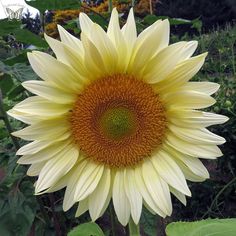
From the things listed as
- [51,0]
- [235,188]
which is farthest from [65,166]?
[235,188]

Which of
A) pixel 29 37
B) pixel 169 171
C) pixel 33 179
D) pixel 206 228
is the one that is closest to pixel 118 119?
pixel 169 171

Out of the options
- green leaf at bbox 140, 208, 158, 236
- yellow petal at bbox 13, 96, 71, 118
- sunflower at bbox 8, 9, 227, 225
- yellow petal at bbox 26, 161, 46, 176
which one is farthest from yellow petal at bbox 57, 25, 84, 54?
green leaf at bbox 140, 208, 158, 236

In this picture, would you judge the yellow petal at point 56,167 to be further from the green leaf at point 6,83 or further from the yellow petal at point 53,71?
the green leaf at point 6,83

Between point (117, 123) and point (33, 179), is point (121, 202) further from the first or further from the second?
point (33, 179)

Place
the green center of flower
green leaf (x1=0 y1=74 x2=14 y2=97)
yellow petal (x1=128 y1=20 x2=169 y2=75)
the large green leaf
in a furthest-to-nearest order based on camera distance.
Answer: green leaf (x1=0 y1=74 x2=14 y2=97) → the large green leaf → the green center of flower → yellow petal (x1=128 y1=20 x2=169 y2=75)

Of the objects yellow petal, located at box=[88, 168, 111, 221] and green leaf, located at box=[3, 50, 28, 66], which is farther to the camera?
green leaf, located at box=[3, 50, 28, 66]

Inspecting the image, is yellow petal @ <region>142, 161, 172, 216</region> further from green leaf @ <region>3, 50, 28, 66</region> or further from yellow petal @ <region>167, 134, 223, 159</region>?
green leaf @ <region>3, 50, 28, 66</region>

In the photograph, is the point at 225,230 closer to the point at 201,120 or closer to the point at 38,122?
the point at 201,120
